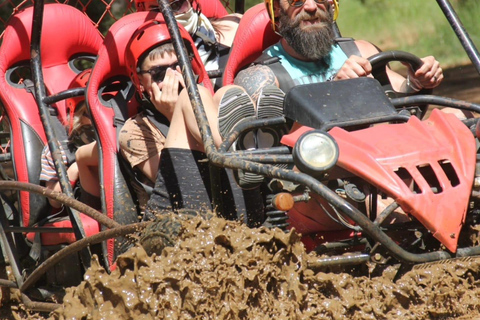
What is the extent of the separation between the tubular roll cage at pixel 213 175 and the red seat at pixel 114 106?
0.46 ft

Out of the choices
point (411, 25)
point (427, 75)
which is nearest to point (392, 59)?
point (427, 75)

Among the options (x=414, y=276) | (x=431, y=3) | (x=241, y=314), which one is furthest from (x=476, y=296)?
(x=431, y=3)

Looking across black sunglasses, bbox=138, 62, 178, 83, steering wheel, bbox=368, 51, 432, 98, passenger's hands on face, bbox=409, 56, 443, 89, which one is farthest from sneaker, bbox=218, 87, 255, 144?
passenger's hands on face, bbox=409, 56, 443, 89

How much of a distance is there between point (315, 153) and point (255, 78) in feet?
3.81

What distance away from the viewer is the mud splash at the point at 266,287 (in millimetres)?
2412

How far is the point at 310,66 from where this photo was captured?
372cm

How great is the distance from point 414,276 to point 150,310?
2.71ft

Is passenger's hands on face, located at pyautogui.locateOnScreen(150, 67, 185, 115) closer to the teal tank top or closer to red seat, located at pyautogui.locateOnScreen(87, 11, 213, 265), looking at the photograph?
red seat, located at pyautogui.locateOnScreen(87, 11, 213, 265)

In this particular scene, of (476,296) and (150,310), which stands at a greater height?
(150,310)

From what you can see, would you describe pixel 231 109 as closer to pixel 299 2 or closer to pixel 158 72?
pixel 158 72

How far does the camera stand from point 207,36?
4160 mm

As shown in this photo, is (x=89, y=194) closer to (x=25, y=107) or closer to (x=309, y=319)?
(x=25, y=107)

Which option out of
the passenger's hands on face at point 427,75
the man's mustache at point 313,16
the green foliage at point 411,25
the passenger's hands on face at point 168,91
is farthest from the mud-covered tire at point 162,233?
the green foliage at point 411,25

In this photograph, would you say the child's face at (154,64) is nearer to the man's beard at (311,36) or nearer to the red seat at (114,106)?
the red seat at (114,106)
